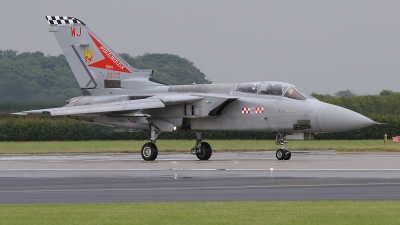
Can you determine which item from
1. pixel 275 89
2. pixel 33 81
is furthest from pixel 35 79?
pixel 275 89

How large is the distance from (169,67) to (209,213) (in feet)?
146

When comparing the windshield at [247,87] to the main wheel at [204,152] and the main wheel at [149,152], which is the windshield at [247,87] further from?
Answer: the main wheel at [149,152]

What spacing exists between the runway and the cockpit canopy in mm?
3103

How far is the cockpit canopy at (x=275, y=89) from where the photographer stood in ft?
75.3

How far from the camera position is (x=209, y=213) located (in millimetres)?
9812

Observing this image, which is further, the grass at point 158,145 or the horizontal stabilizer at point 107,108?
the grass at point 158,145

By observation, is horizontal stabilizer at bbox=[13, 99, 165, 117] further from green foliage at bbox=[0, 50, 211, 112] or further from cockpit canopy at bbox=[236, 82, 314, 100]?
green foliage at bbox=[0, 50, 211, 112]

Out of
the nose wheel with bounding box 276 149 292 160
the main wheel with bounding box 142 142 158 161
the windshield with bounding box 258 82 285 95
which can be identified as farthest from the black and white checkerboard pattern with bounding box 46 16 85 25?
the nose wheel with bounding box 276 149 292 160

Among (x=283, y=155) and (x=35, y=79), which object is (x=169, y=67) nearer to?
(x=35, y=79)

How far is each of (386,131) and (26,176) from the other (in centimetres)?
2871

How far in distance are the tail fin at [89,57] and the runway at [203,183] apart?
643 cm

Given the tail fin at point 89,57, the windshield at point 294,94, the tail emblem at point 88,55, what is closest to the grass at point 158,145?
the tail fin at point 89,57

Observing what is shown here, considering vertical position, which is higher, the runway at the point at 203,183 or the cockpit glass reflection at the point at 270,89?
the cockpit glass reflection at the point at 270,89

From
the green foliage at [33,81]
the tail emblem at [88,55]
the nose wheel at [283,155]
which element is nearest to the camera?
the nose wheel at [283,155]
